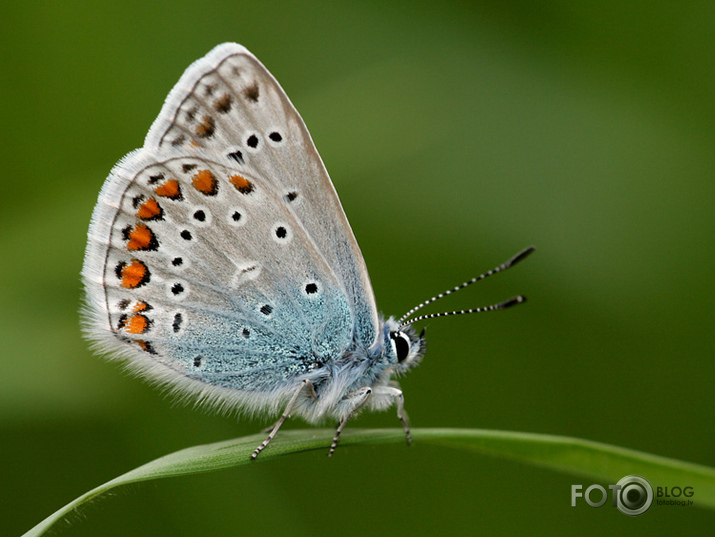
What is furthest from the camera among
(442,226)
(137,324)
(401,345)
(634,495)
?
(442,226)

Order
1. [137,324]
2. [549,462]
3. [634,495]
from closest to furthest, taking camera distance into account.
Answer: [549,462] < [634,495] < [137,324]

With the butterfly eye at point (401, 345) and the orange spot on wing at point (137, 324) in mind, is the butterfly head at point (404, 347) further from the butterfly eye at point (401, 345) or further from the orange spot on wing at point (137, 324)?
the orange spot on wing at point (137, 324)

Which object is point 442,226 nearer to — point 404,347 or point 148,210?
point 404,347

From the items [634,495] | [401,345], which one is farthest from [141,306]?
[634,495]

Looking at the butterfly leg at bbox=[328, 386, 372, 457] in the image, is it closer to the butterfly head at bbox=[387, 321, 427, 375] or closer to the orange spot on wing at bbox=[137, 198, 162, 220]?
the butterfly head at bbox=[387, 321, 427, 375]

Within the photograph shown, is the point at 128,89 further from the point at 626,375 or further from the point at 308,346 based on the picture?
the point at 626,375

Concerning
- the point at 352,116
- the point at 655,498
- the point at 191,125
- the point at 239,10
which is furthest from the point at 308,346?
the point at 239,10

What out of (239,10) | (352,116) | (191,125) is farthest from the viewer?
(239,10)
